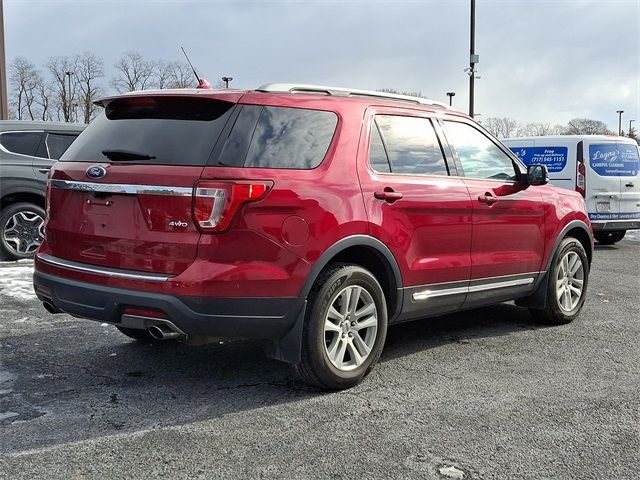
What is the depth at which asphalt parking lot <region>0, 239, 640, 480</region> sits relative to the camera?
9.88ft

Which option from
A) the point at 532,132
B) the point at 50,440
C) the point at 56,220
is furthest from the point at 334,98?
the point at 532,132

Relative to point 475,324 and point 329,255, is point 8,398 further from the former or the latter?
point 475,324

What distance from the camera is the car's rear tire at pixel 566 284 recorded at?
18.7ft

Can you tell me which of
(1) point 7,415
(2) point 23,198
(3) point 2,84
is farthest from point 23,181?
(3) point 2,84

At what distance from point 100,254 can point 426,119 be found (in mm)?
2464

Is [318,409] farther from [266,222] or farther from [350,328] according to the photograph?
[266,222]

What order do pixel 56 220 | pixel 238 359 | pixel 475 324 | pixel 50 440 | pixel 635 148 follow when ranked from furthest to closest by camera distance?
pixel 635 148
pixel 475 324
pixel 238 359
pixel 56 220
pixel 50 440

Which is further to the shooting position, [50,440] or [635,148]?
[635,148]

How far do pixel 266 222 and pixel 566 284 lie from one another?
348cm

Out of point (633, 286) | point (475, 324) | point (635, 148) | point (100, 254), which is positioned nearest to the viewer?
point (100, 254)

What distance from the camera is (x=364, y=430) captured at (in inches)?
134

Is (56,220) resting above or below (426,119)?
below

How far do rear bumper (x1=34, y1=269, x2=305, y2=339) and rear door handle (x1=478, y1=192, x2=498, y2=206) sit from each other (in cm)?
186

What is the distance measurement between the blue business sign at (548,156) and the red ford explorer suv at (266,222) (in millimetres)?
8062
